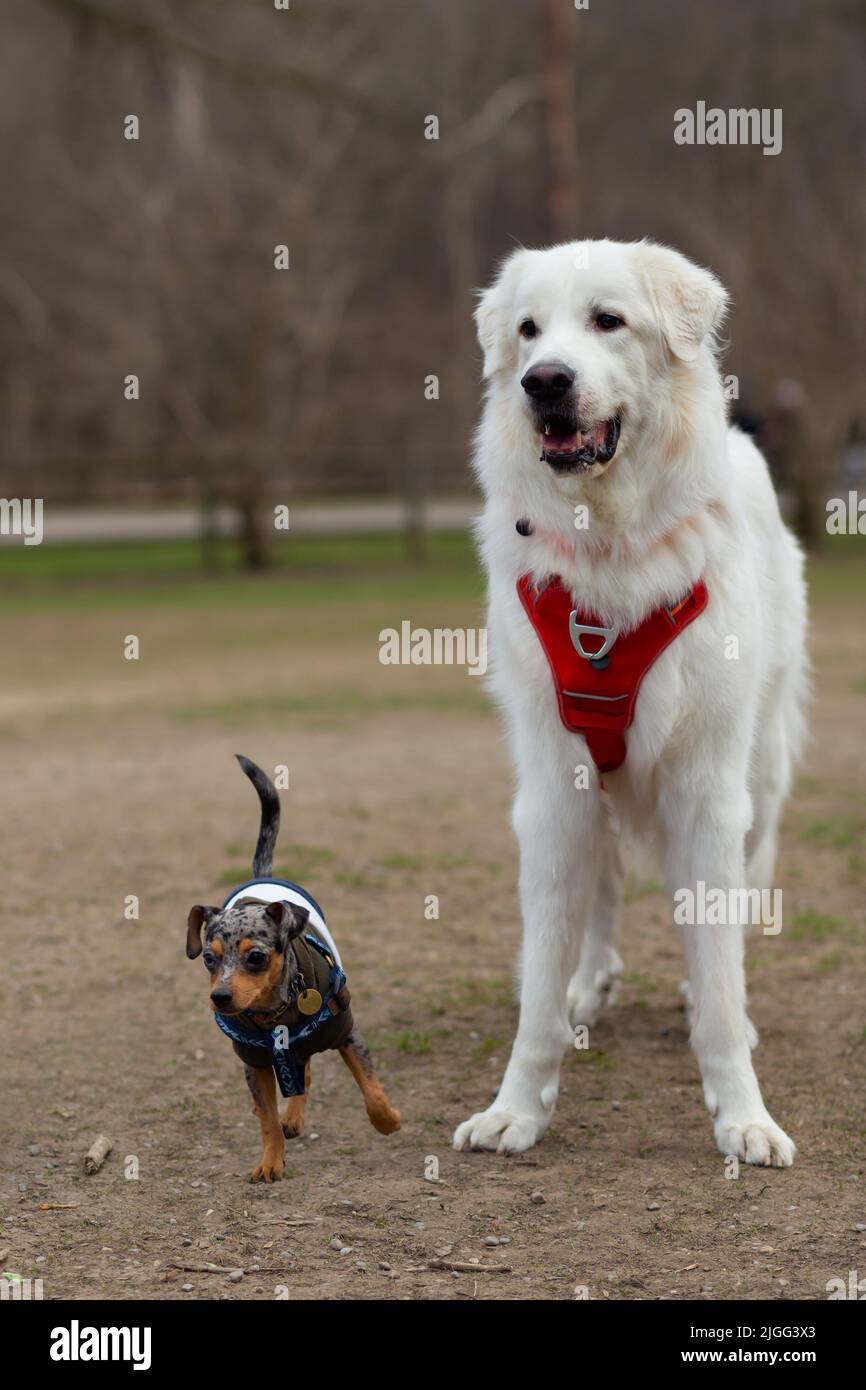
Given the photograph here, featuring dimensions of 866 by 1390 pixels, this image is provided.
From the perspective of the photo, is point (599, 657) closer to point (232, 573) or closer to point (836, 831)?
point (836, 831)

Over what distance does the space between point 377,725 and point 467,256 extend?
27.8m

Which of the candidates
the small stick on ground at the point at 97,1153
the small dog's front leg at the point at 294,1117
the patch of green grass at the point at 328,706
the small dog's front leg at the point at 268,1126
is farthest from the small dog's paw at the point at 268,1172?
the patch of green grass at the point at 328,706

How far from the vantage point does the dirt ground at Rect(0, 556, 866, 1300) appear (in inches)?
136

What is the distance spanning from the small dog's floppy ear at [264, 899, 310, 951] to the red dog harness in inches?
33.9

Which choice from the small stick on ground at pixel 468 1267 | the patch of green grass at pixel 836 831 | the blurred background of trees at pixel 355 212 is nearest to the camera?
the small stick on ground at pixel 468 1267

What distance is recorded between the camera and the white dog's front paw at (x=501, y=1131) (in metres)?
4.09

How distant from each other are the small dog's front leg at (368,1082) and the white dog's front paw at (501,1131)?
0.22m

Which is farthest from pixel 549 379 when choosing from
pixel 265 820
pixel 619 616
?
pixel 265 820

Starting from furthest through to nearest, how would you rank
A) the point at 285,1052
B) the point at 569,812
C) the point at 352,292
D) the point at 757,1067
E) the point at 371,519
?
the point at 352,292, the point at 371,519, the point at 757,1067, the point at 569,812, the point at 285,1052

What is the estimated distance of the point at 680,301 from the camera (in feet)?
12.7

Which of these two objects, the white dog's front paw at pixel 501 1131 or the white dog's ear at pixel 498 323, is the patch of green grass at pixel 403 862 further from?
the white dog's ear at pixel 498 323

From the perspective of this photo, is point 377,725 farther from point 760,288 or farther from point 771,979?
point 760,288

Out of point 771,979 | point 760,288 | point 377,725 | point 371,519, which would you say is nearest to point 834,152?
point 760,288

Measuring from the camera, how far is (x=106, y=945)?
5926mm
